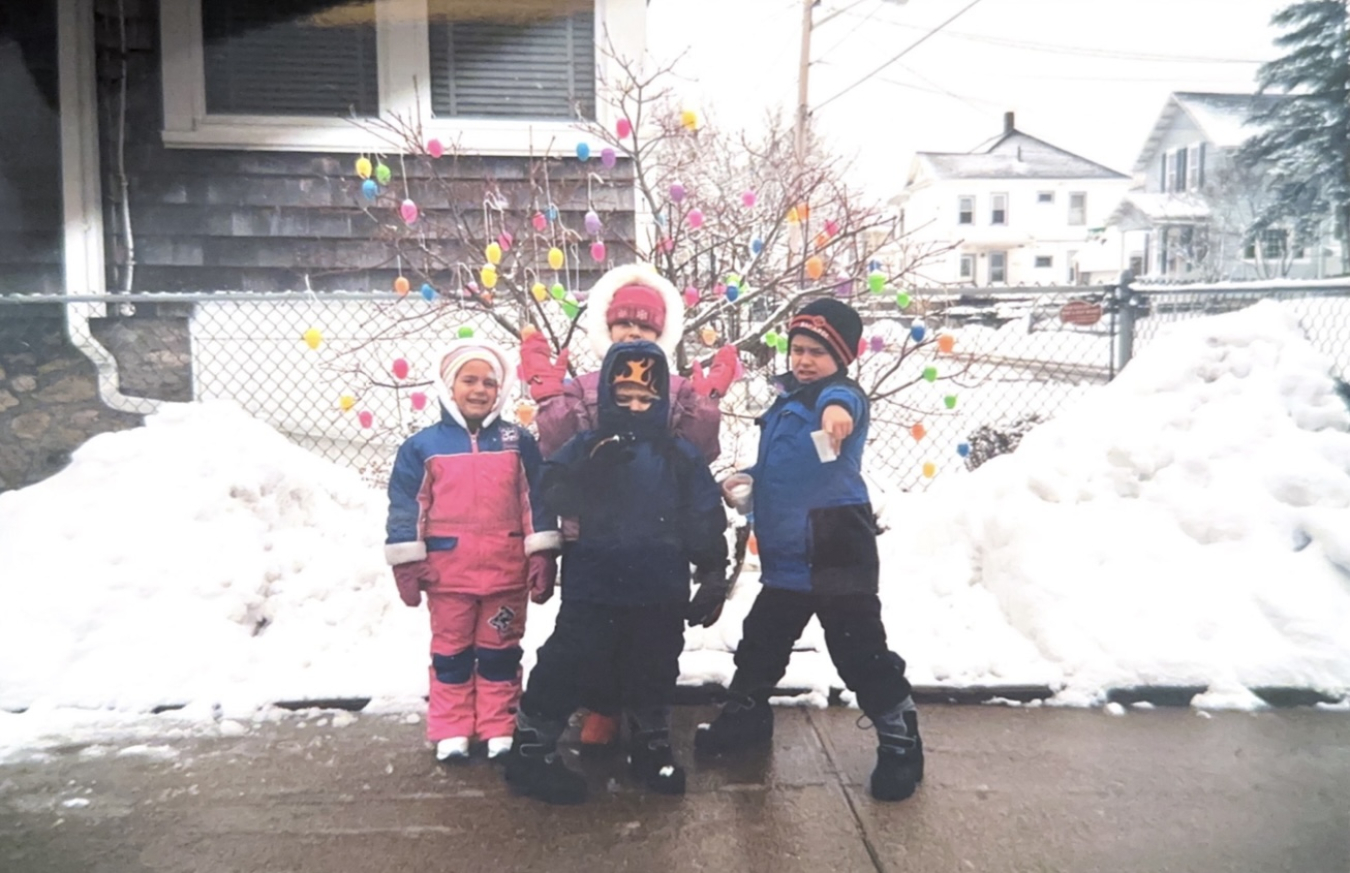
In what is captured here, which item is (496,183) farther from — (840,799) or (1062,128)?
(840,799)

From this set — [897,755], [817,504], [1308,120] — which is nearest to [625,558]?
[817,504]

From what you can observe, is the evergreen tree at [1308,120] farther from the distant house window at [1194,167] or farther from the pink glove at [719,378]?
the pink glove at [719,378]

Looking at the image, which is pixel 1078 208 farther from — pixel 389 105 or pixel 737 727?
pixel 389 105

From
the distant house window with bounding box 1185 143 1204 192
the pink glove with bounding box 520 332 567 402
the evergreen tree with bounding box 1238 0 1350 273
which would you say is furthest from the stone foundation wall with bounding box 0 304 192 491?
the evergreen tree with bounding box 1238 0 1350 273

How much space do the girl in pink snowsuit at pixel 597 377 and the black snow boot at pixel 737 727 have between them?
30 centimetres

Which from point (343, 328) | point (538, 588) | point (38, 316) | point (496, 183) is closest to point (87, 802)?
point (538, 588)

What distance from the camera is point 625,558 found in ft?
8.85

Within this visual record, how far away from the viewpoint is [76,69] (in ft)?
14.3

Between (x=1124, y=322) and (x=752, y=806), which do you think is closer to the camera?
(x=752, y=806)

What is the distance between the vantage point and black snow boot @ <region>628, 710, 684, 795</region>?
267 cm

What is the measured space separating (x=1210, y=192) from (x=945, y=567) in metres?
1.63

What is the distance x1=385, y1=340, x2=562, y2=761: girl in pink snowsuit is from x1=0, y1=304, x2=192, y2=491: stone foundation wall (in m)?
2.69

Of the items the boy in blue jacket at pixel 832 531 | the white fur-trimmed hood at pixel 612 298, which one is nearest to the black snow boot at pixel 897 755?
the boy in blue jacket at pixel 832 531

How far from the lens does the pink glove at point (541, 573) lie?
2814 mm
